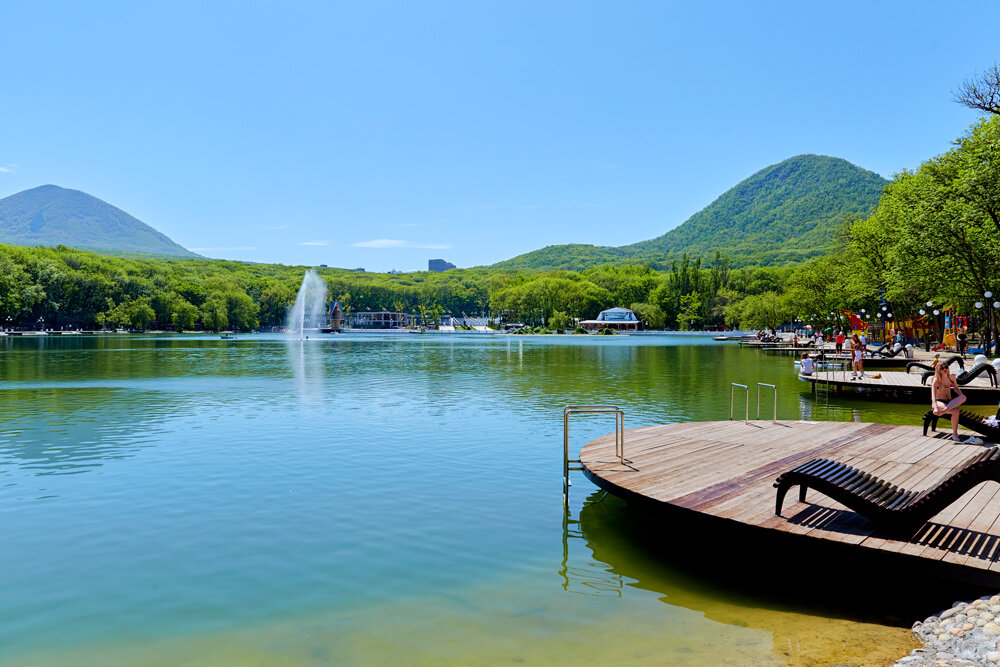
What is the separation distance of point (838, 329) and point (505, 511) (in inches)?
2688

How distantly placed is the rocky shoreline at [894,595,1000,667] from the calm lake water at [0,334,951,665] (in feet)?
0.78

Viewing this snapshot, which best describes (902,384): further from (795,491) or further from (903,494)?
(903,494)

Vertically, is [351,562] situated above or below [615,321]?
below

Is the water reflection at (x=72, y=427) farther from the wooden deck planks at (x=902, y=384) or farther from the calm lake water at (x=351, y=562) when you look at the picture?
the wooden deck planks at (x=902, y=384)

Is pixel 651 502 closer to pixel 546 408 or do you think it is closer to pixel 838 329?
pixel 546 408

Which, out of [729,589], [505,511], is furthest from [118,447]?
[729,589]

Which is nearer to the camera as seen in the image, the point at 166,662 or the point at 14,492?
the point at 166,662

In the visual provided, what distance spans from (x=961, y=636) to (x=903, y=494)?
1.80m

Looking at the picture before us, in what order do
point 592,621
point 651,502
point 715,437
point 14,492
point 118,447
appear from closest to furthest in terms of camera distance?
1. point 592,621
2. point 651,502
3. point 14,492
4. point 715,437
5. point 118,447

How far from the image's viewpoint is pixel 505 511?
33.4 ft

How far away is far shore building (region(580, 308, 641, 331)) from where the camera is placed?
142750 mm

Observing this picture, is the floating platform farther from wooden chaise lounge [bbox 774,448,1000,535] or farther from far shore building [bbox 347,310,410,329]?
far shore building [bbox 347,310,410,329]

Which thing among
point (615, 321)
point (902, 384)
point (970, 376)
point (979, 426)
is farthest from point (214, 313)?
point (979, 426)

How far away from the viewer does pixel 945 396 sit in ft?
40.9
